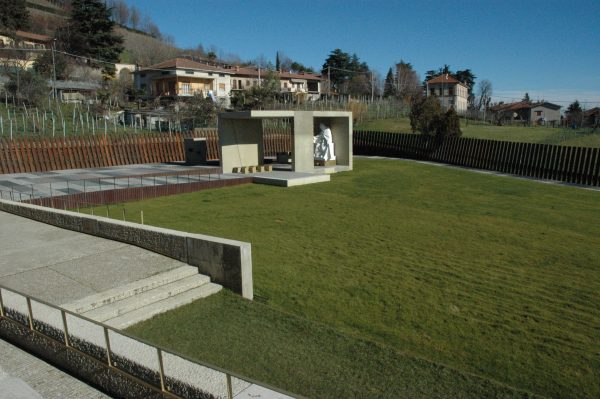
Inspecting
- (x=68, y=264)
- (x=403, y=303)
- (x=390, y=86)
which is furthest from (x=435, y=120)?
(x=390, y=86)

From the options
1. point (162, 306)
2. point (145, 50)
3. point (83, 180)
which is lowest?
point (83, 180)

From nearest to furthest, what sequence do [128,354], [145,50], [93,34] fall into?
[128,354]
[93,34]
[145,50]

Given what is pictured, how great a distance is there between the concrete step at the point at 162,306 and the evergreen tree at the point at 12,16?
79.6 metres

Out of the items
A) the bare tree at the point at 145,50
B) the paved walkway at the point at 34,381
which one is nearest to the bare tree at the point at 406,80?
the bare tree at the point at 145,50

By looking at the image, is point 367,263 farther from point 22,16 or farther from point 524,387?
point 22,16

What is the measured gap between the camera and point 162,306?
6570 millimetres

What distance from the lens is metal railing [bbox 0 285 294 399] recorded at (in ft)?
14.0

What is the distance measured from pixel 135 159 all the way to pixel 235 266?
66.1 feet

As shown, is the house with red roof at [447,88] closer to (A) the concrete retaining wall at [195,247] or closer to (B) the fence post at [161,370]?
(A) the concrete retaining wall at [195,247]

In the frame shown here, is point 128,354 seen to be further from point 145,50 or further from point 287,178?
point 145,50

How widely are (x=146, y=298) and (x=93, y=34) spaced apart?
239 ft

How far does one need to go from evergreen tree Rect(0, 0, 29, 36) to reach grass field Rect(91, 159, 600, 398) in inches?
3001

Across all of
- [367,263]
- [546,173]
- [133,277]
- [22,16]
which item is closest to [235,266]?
[133,277]

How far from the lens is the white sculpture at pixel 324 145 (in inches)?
992
